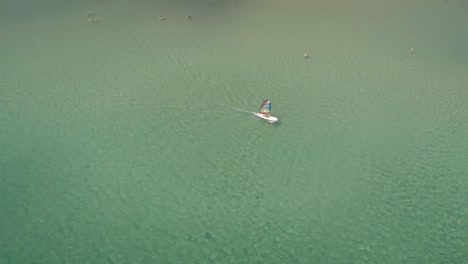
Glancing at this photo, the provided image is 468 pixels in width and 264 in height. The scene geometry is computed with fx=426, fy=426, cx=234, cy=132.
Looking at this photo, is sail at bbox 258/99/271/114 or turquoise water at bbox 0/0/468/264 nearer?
turquoise water at bbox 0/0/468/264

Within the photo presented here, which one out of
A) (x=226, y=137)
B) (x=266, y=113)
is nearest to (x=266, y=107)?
(x=266, y=113)

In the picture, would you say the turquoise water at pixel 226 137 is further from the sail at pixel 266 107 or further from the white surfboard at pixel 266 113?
the sail at pixel 266 107

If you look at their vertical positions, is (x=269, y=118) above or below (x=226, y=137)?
above

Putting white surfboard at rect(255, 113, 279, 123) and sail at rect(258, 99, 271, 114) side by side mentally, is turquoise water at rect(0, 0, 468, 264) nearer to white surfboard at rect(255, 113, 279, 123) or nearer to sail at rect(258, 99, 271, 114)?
white surfboard at rect(255, 113, 279, 123)

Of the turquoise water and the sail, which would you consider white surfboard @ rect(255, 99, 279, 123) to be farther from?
the turquoise water

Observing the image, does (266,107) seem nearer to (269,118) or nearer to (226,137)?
(269,118)

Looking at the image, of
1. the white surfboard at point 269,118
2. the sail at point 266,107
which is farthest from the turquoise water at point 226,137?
the sail at point 266,107

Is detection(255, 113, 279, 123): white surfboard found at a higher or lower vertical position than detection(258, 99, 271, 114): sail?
lower

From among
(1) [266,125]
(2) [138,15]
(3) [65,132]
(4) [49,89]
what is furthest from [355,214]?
(2) [138,15]

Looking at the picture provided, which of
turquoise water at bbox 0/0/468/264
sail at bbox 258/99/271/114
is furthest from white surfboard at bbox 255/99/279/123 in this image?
turquoise water at bbox 0/0/468/264
